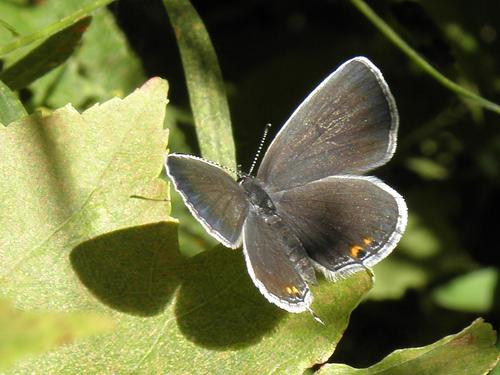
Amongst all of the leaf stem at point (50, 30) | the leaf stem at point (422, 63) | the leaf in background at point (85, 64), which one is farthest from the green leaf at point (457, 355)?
the leaf in background at point (85, 64)

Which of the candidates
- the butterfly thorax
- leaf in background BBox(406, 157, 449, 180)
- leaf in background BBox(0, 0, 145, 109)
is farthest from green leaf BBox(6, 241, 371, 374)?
leaf in background BBox(406, 157, 449, 180)

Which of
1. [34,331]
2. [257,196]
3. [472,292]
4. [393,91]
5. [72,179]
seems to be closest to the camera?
[34,331]

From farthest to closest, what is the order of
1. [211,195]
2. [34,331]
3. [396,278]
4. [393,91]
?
[393,91], [396,278], [211,195], [34,331]

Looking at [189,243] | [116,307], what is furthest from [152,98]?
[189,243]

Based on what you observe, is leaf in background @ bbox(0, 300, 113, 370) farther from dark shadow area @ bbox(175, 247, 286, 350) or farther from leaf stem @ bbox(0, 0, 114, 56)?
leaf stem @ bbox(0, 0, 114, 56)

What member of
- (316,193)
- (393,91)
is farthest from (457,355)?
(393,91)

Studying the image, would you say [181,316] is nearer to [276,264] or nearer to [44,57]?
[276,264]
